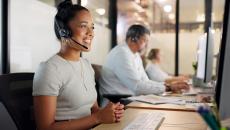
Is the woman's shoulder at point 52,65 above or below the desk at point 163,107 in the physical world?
above

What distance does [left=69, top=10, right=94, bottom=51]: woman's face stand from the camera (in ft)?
4.47

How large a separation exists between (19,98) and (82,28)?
429mm

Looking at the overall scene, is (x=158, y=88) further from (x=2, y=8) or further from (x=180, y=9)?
(x=180, y=9)

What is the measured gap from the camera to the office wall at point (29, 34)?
2164mm

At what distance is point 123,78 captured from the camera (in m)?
2.45

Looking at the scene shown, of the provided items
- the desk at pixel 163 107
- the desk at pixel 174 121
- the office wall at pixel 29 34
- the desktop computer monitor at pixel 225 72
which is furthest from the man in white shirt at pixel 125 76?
the desktop computer monitor at pixel 225 72

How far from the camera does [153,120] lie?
1223 millimetres

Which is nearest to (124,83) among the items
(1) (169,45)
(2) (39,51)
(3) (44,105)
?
(2) (39,51)

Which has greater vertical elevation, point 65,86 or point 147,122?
point 65,86

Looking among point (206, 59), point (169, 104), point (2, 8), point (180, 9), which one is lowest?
point (169, 104)

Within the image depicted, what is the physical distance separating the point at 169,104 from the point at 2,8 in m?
1.34

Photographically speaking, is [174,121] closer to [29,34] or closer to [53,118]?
[53,118]

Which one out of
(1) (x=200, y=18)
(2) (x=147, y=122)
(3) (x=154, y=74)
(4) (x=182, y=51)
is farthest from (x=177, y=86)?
(1) (x=200, y=18)

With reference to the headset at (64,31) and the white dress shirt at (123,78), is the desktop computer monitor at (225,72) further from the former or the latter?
the white dress shirt at (123,78)
